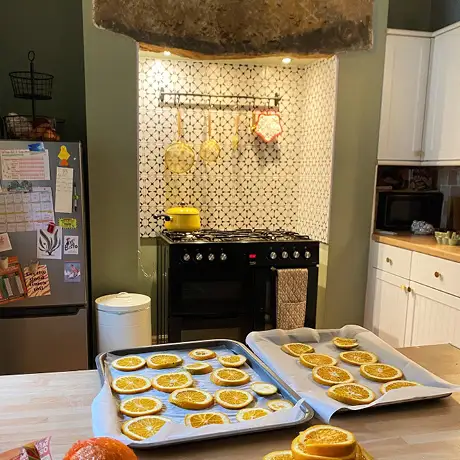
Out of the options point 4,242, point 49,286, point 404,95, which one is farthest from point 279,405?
point 404,95

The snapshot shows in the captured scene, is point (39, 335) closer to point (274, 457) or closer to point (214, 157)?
point (214, 157)

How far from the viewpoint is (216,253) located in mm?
3178

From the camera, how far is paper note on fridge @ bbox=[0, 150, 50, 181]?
269 centimetres

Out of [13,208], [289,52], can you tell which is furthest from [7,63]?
[289,52]

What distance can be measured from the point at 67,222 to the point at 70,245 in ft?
0.46

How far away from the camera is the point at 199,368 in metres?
1.31

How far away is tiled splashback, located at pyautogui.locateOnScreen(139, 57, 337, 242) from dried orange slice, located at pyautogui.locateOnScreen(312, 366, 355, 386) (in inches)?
90.3

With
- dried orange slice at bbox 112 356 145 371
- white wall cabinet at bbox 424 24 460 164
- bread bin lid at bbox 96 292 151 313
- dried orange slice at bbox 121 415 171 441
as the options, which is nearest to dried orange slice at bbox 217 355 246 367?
dried orange slice at bbox 112 356 145 371

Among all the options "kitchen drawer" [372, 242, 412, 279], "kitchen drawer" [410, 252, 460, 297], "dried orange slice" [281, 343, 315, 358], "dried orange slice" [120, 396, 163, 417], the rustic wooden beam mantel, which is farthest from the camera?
"kitchen drawer" [372, 242, 412, 279]

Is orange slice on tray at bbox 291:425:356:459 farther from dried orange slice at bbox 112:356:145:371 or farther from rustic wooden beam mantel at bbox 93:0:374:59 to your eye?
rustic wooden beam mantel at bbox 93:0:374:59

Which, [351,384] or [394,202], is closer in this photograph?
[351,384]

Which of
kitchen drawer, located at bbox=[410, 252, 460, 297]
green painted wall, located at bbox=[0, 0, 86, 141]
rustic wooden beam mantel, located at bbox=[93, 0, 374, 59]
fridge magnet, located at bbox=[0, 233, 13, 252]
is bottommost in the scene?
kitchen drawer, located at bbox=[410, 252, 460, 297]

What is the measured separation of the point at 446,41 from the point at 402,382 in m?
2.84

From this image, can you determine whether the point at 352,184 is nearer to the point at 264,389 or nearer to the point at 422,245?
the point at 422,245
